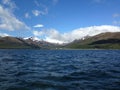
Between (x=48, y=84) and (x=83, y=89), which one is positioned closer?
(x=83, y=89)

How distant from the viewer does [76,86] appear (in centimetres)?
Answer: 2231

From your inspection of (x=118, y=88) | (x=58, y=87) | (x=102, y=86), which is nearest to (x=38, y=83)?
(x=58, y=87)

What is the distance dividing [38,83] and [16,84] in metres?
2.23

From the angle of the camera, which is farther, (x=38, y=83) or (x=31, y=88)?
(x=38, y=83)

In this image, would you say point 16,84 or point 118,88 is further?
point 16,84

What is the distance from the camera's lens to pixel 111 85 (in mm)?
22734

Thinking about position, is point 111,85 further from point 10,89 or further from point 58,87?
point 10,89

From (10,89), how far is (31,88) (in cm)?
192

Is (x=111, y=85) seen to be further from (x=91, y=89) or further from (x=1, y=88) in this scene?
(x=1, y=88)

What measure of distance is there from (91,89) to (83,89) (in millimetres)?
741

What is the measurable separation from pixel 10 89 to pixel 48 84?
4.03 meters

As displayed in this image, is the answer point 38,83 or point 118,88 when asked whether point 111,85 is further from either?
point 38,83

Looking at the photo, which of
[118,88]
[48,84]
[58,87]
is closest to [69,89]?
[58,87]

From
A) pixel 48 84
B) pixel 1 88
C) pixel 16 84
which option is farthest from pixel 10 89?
pixel 48 84
